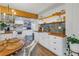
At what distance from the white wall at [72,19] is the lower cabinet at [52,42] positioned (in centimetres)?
20

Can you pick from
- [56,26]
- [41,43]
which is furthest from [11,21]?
[56,26]

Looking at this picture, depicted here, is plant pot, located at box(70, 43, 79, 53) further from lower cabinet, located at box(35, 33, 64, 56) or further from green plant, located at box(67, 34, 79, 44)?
lower cabinet, located at box(35, 33, 64, 56)

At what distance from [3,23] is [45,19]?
2.27 ft

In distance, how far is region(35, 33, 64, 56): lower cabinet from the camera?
197 cm

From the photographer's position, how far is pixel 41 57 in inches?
78.8

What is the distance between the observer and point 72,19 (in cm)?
199

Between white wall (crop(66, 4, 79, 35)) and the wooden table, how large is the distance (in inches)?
31.6

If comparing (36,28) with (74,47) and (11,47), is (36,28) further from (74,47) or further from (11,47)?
(74,47)

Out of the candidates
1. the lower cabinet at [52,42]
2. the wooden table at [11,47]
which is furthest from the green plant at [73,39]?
the wooden table at [11,47]

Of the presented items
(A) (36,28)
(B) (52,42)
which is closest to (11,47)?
(A) (36,28)

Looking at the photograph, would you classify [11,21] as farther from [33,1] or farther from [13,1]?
[33,1]

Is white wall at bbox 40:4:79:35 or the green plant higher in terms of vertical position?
white wall at bbox 40:4:79:35

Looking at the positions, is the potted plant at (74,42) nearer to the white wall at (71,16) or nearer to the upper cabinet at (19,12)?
the white wall at (71,16)

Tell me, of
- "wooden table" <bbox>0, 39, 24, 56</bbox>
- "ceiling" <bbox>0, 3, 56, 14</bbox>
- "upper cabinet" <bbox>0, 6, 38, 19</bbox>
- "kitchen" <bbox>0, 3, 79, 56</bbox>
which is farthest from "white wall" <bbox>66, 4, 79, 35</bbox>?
"wooden table" <bbox>0, 39, 24, 56</bbox>
